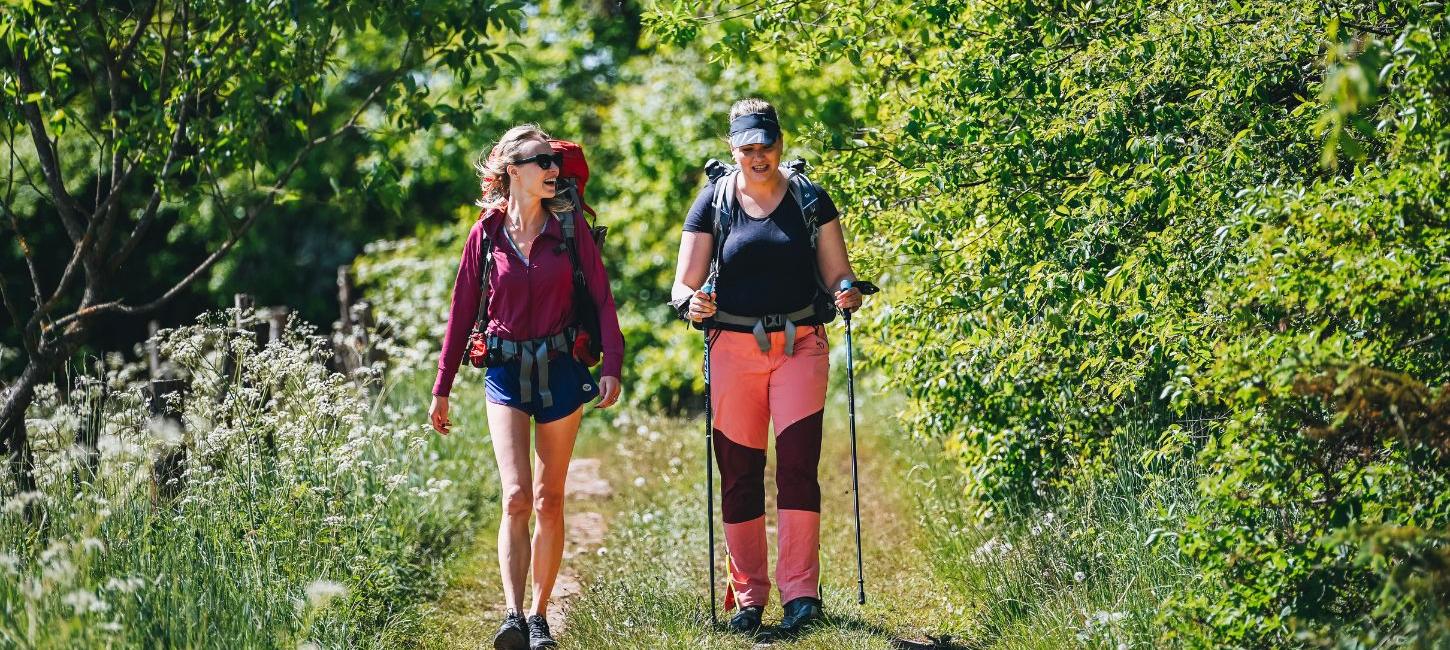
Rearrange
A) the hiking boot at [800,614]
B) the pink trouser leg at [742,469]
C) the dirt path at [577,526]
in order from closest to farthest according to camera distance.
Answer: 1. the hiking boot at [800,614]
2. the pink trouser leg at [742,469]
3. the dirt path at [577,526]

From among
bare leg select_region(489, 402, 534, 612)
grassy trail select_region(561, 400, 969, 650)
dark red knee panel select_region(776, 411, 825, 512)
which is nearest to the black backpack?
dark red knee panel select_region(776, 411, 825, 512)

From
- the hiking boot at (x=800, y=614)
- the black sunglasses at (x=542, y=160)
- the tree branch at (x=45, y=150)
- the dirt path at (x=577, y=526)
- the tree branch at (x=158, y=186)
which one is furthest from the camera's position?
the dirt path at (x=577, y=526)

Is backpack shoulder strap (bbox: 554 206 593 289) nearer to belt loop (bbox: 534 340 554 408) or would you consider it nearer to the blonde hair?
the blonde hair

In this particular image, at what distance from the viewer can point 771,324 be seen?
5.06 metres

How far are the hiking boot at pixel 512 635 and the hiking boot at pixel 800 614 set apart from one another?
95 centimetres

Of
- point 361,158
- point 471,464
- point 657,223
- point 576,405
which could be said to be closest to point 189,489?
point 576,405

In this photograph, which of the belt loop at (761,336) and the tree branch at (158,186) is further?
the tree branch at (158,186)

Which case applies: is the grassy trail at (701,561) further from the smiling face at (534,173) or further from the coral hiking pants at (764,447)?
the smiling face at (534,173)

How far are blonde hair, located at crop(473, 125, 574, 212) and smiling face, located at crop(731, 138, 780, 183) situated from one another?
0.67m

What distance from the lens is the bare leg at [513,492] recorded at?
194 inches

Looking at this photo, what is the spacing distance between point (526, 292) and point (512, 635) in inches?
48.4

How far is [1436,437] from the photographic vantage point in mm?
3469

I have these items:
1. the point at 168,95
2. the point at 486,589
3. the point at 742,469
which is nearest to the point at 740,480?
the point at 742,469

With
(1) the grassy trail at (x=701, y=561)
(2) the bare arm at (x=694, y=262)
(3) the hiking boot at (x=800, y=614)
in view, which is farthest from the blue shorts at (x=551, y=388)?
(3) the hiking boot at (x=800, y=614)
